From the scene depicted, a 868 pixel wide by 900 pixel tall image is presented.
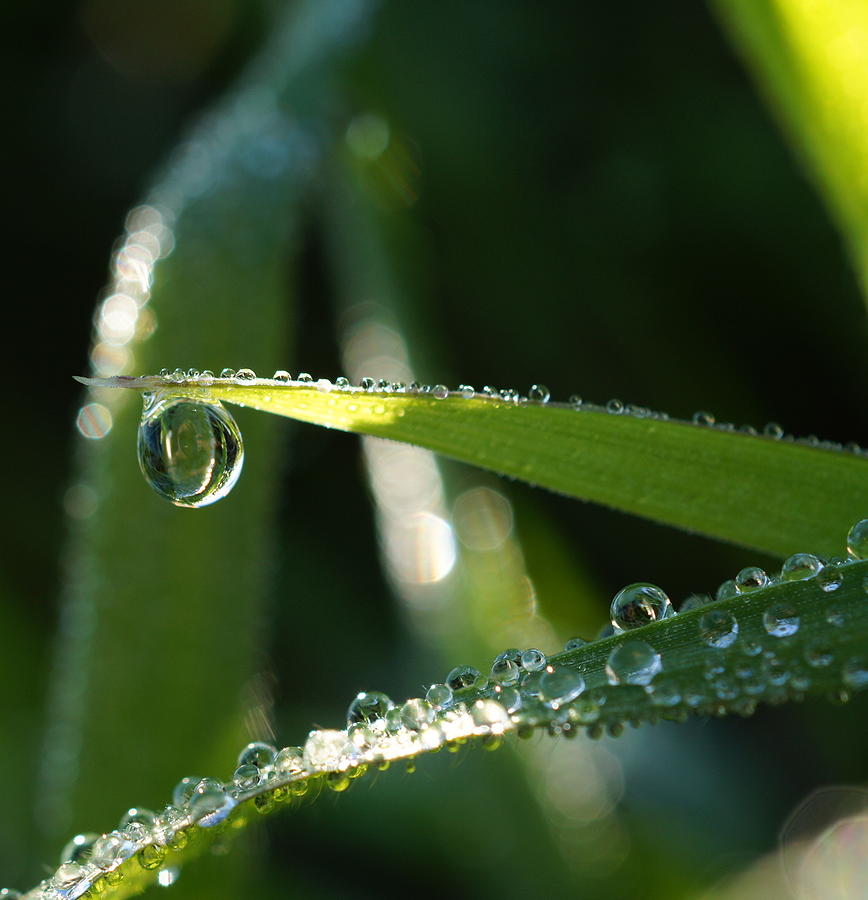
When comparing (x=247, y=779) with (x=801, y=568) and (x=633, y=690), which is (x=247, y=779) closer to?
(x=633, y=690)

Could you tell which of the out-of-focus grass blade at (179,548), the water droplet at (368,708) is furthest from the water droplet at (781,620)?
the out-of-focus grass blade at (179,548)

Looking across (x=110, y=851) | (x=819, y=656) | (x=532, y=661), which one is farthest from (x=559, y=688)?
(x=110, y=851)

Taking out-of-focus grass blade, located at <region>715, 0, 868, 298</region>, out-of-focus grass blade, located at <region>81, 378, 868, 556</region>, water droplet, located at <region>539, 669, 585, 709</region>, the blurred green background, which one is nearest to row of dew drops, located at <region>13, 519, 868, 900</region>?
water droplet, located at <region>539, 669, 585, 709</region>

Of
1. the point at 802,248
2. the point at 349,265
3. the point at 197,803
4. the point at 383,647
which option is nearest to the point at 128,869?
the point at 197,803

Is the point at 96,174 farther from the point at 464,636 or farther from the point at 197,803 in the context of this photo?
the point at 197,803

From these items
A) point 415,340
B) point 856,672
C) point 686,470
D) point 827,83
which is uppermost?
point 415,340

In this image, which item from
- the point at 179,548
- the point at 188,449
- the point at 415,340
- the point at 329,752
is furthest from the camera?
the point at 415,340
